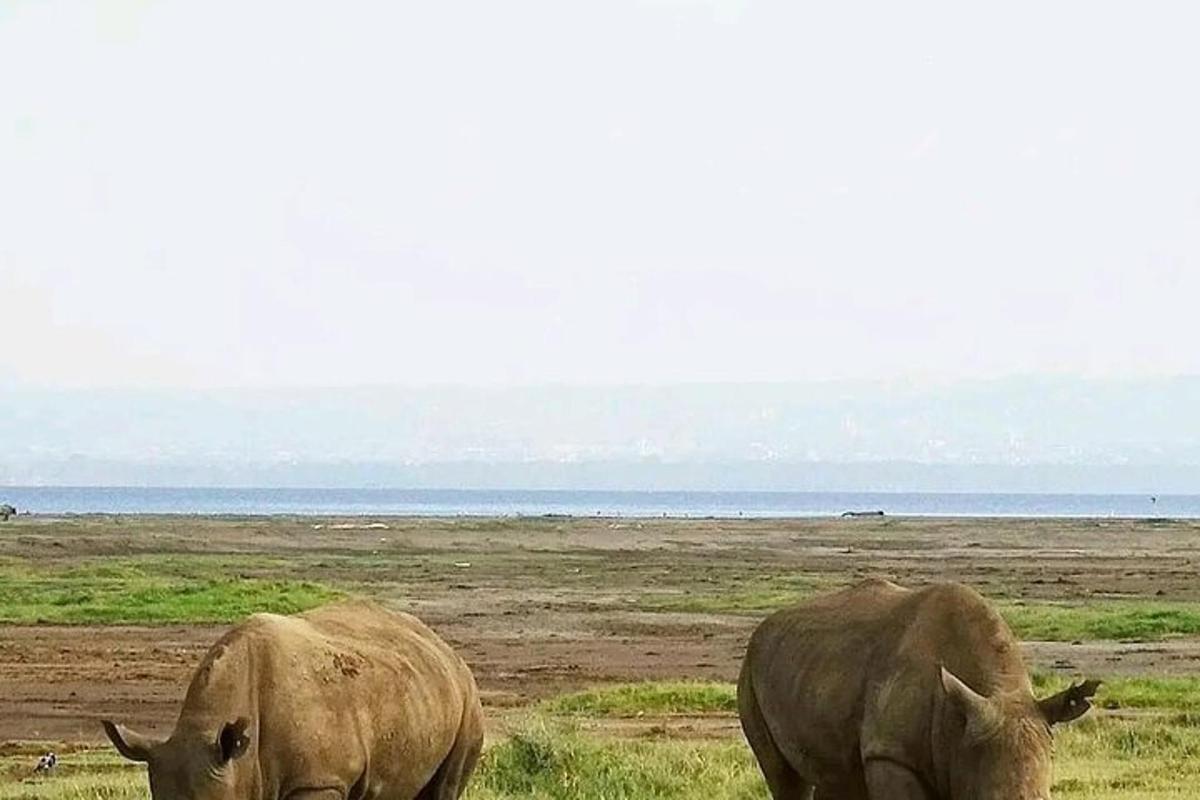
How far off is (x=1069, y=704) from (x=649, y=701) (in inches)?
721

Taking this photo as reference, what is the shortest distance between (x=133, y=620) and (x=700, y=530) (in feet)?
238

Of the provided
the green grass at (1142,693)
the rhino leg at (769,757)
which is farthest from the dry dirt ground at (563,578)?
the rhino leg at (769,757)

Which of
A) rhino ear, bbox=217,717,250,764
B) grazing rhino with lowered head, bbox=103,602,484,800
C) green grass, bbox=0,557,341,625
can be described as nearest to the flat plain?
green grass, bbox=0,557,341,625

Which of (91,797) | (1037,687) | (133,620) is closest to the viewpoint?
(91,797)

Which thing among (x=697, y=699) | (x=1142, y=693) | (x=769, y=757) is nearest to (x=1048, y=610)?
(x=1142, y=693)

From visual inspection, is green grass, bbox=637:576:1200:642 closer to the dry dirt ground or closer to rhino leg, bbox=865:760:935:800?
the dry dirt ground

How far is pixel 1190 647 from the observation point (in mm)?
39375

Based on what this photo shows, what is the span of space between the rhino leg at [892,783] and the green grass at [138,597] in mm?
31691

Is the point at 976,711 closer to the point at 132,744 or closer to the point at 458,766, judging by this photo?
the point at 132,744

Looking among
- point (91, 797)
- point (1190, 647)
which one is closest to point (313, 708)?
point (91, 797)

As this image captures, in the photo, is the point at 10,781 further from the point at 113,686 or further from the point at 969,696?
the point at 969,696

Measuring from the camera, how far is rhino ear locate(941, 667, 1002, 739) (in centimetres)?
1052

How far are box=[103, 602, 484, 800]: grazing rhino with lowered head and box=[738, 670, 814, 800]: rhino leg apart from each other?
5.91ft

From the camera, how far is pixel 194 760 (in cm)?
1059
